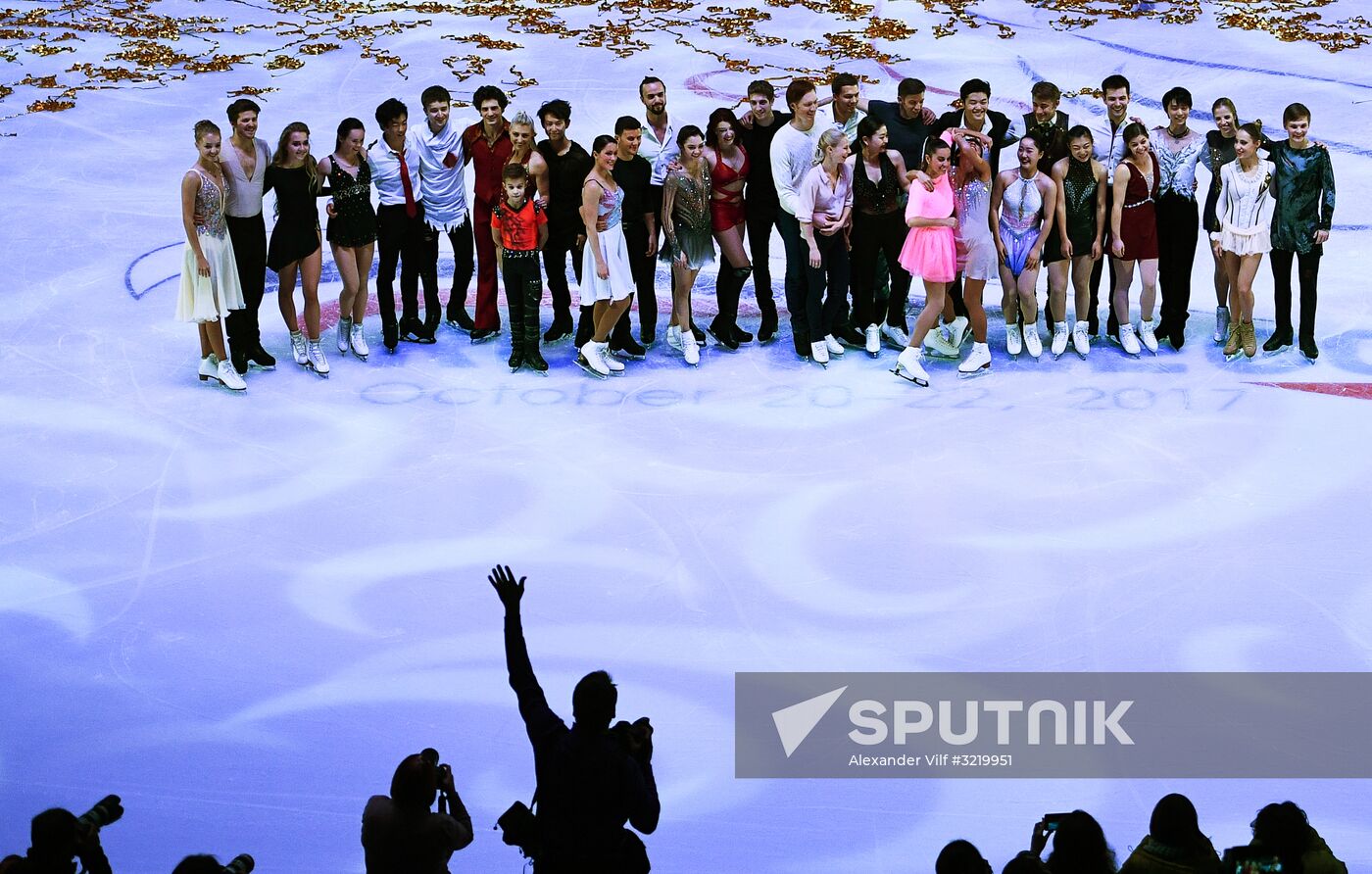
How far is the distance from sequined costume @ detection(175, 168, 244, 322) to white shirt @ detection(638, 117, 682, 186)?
2.02 m

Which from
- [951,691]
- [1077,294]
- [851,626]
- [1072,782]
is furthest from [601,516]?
[1077,294]

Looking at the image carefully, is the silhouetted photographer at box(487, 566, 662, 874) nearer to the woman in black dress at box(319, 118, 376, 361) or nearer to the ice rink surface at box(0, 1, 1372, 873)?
the ice rink surface at box(0, 1, 1372, 873)

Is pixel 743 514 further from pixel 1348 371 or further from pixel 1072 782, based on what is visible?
pixel 1348 371

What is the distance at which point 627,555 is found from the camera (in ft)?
21.5

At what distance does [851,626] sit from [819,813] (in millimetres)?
1099

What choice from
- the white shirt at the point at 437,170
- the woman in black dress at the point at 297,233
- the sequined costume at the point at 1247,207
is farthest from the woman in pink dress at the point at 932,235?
the woman in black dress at the point at 297,233

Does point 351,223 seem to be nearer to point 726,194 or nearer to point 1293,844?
point 726,194

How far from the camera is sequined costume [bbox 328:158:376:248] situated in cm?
805

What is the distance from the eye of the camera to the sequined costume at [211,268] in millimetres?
7727

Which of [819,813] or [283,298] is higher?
[283,298]

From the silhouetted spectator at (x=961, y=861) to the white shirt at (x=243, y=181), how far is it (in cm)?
547

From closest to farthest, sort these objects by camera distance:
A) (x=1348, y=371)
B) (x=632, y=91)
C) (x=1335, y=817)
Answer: (x=1335, y=817)
(x=1348, y=371)
(x=632, y=91)

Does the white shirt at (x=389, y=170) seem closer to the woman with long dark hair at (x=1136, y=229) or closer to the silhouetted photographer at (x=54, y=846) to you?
the woman with long dark hair at (x=1136, y=229)

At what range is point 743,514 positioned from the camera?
6.84 metres
